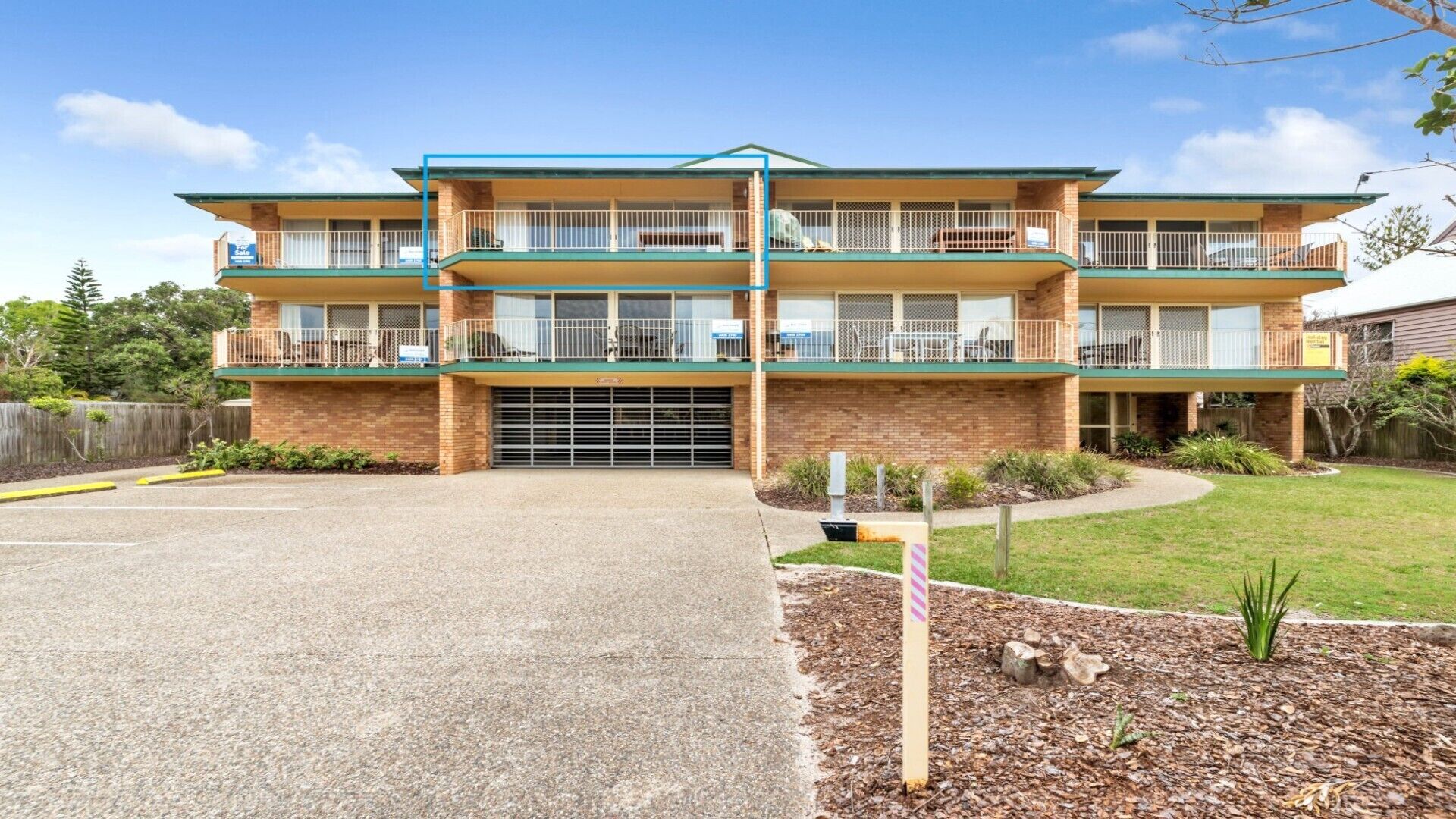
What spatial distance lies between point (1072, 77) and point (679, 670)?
18.0 m

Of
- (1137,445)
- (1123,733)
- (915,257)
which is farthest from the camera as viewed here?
(1137,445)

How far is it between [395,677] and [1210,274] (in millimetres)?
19752

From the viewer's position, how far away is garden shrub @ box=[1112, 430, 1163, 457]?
17750 mm

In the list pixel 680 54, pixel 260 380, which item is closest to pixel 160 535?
pixel 260 380

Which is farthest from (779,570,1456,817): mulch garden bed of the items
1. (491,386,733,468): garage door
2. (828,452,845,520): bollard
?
(491,386,733,468): garage door

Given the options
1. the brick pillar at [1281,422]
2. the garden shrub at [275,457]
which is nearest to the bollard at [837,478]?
the garden shrub at [275,457]

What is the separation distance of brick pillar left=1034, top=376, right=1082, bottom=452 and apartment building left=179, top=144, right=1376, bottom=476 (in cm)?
10

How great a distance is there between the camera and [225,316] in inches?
1689

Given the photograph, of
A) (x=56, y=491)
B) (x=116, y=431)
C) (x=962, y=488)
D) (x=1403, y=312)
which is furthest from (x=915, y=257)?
(x=116, y=431)

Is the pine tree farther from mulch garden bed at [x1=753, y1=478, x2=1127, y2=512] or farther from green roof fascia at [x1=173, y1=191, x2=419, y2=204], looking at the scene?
mulch garden bed at [x1=753, y1=478, x2=1127, y2=512]

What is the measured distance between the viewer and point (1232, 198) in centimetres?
1708

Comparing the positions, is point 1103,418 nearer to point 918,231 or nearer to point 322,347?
point 918,231

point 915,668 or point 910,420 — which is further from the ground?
point 910,420

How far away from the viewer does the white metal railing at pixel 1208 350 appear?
16594 millimetres
